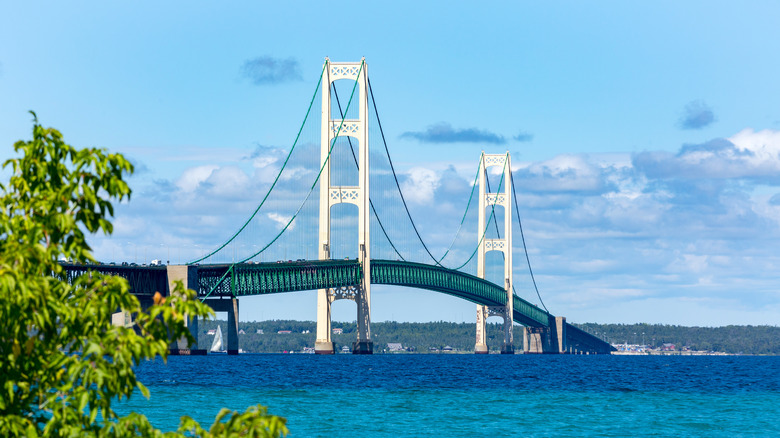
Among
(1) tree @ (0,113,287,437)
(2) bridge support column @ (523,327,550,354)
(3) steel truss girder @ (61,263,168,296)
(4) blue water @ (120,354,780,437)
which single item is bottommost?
(4) blue water @ (120,354,780,437)

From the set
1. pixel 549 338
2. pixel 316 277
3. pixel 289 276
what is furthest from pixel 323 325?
pixel 549 338

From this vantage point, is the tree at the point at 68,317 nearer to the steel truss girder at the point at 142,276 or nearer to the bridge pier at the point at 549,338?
the steel truss girder at the point at 142,276

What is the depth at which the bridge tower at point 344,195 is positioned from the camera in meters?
111

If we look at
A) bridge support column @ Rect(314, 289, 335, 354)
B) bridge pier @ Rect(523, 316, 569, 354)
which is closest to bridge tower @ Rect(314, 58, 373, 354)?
bridge support column @ Rect(314, 289, 335, 354)

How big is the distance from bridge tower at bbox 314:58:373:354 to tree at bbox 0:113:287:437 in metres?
100

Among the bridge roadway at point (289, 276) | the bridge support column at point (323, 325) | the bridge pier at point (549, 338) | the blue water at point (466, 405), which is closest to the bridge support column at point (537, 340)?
the bridge pier at point (549, 338)

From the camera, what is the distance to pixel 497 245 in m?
162

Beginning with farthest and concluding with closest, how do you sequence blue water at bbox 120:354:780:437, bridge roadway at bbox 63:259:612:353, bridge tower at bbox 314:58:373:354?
1. bridge tower at bbox 314:58:373:354
2. bridge roadway at bbox 63:259:612:353
3. blue water at bbox 120:354:780:437

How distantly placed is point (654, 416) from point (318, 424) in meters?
13.3

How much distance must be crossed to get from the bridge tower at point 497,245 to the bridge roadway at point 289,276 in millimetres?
15802

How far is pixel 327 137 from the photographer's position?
371 feet

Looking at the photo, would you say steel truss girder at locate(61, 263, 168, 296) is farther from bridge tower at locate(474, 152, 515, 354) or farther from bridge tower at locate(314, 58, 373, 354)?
bridge tower at locate(474, 152, 515, 354)

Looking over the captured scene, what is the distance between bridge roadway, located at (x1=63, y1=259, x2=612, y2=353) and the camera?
92.9 meters

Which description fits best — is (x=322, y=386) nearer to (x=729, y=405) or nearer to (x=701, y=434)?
(x=729, y=405)
